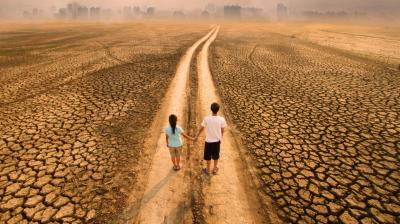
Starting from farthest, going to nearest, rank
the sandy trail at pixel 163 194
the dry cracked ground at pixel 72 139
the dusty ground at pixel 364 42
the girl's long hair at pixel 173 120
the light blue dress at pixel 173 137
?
the dusty ground at pixel 364 42 → the light blue dress at pixel 173 137 → the girl's long hair at pixel 173 120 → the dry cracked ground at pixel 72 139 → the sandy trail at pixel 163 194

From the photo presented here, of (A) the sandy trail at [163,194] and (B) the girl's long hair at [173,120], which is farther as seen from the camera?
(B) the girl's long hair at [173,120]

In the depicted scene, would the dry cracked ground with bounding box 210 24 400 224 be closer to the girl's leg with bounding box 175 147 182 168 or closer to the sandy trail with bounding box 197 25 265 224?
the sandy trail with bounding box 197 25 265 224

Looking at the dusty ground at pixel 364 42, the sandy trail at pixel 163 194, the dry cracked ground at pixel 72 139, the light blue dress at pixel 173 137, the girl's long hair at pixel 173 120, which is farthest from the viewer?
the dusty ground at pixel 364 42

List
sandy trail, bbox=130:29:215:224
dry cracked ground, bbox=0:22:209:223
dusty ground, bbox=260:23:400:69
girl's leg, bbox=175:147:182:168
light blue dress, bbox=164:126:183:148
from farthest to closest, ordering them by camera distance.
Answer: dusty ground, bbox=260:23:400:69 → girl's leg, bbox=175:147:182:168 → light blue dress, bbox=164:126:183:148 → dry cracked ground, bbox=0:22:209:223 → sandy trail, bbox=130:29:215:224

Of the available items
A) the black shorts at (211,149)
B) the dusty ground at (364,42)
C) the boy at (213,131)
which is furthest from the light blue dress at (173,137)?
the dusty ground at (364,42)

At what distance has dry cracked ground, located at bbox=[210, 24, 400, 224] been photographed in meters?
4.11

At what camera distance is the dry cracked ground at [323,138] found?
13.5 feet

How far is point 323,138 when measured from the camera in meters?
6.16

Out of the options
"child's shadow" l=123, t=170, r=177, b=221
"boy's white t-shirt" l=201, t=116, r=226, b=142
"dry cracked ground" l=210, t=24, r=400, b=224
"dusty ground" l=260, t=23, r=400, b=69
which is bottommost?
"child's shadow" l=123, t=170, r=177, b=221

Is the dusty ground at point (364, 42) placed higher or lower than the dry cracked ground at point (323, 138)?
higher

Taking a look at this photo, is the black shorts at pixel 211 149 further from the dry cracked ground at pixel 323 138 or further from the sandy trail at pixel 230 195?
the dry cracked ground at pixel 323 138

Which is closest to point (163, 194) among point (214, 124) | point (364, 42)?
point (214, 124)

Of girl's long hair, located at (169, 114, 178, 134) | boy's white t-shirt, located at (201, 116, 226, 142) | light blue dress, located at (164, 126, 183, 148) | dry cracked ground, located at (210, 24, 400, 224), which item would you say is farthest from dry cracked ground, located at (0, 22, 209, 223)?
dry cracked ground, located at (210, 24, 400, 224)

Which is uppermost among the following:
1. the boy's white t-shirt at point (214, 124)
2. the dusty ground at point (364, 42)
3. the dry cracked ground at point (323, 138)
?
the dusty ground at point (364, 42)
